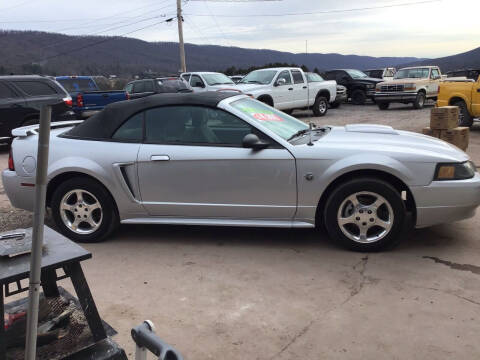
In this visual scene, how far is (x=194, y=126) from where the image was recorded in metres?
4.54

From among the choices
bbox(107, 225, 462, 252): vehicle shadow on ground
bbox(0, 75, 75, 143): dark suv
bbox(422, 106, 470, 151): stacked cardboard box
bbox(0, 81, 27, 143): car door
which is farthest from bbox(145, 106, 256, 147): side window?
bbox(0, 81, 27, 143): car door

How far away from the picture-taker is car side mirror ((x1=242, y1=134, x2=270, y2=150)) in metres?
4.18

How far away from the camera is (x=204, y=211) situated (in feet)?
14.5

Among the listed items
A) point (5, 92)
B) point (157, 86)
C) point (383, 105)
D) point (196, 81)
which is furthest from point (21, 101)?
point (383, 105)

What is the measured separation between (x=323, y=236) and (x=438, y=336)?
1.88 m

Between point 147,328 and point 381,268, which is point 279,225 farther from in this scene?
point 147,328

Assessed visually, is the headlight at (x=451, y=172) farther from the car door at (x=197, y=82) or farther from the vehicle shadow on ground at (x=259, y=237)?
the car door at (x=197, y=82)

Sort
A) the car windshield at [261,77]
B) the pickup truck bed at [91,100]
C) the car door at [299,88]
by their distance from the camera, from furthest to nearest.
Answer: the car door at [299,88] → the car windshield at [261,77] → the pickup truck bed at [91,100]

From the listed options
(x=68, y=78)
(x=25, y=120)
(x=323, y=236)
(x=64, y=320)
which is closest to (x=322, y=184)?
(x=323, y=236)

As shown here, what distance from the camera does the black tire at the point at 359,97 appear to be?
2234 cm

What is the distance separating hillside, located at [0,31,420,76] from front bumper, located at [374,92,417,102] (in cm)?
3363

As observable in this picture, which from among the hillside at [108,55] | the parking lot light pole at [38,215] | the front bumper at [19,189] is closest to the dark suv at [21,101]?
the front bumper at [19,189]

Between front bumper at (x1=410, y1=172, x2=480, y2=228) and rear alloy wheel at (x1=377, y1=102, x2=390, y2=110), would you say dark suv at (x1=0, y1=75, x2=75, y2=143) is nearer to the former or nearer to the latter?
front bumper at (x1=410, y1=172, x2=480, y2=228)

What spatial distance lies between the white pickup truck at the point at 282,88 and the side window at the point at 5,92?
6731 mm
